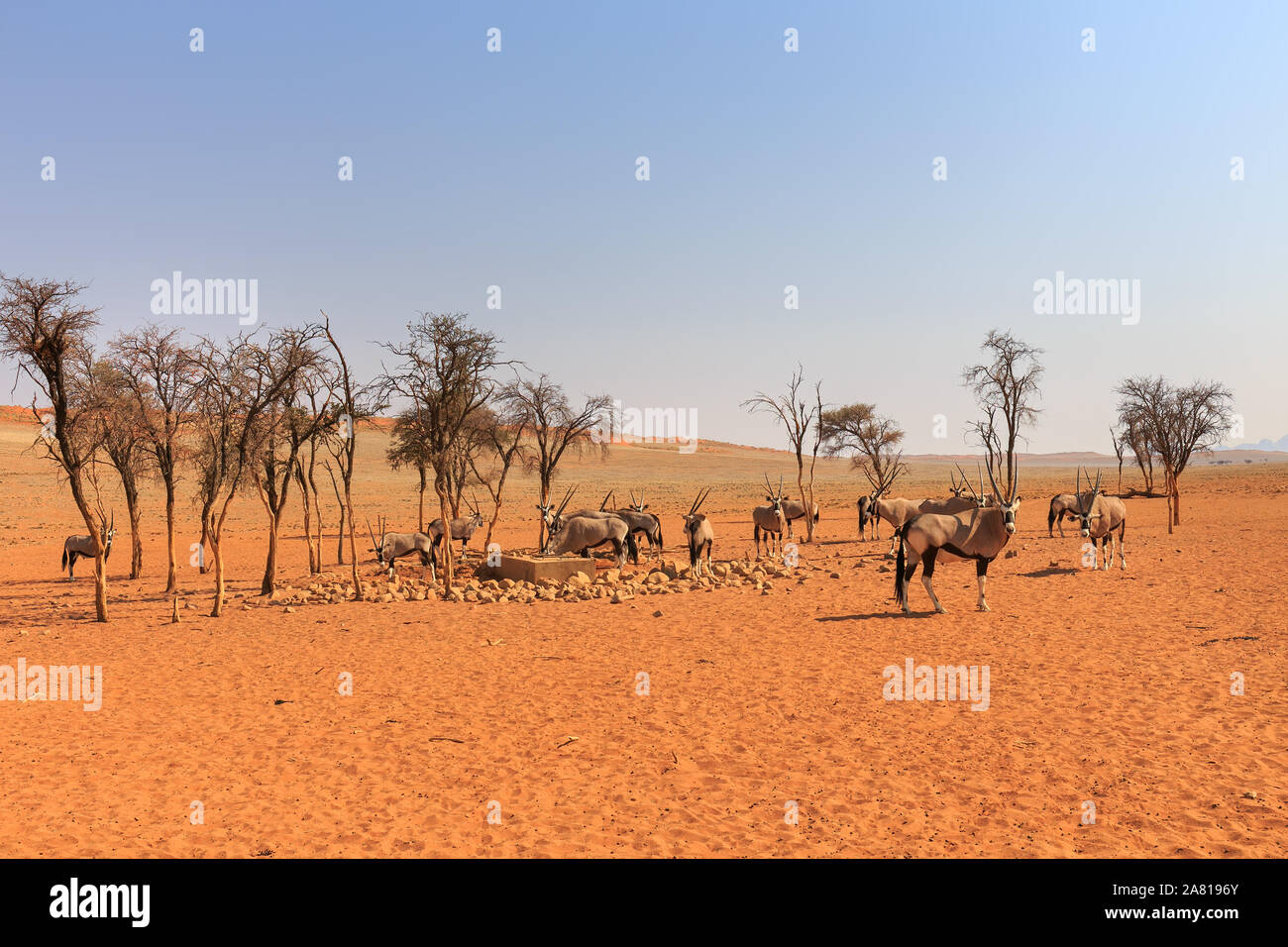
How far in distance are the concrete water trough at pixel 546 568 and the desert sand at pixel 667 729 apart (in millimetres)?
2650

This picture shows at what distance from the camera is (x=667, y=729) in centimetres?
927

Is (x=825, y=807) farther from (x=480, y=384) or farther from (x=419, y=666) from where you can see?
(x=480, y=384)

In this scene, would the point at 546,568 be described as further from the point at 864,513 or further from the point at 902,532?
the point at 864,513

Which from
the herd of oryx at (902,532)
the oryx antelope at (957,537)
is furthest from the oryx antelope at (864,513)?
the oryx antelope at (957,537)

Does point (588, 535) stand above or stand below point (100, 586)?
above

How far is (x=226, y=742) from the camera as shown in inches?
354

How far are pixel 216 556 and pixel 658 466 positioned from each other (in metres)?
107

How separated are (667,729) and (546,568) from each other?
39.7 feet

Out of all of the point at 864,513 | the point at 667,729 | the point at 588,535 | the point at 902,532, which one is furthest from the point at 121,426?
the point at 864,513

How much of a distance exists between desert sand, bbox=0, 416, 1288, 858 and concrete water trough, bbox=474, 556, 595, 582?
8.69 ft

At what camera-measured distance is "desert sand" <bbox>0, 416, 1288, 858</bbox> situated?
258 inches

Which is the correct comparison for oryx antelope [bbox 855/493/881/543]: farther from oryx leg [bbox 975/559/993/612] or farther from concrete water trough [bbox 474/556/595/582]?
oryx leg [bbox 975/559/993/612]

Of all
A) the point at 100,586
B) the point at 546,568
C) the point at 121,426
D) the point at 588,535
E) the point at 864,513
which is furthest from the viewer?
the point at 864,513
